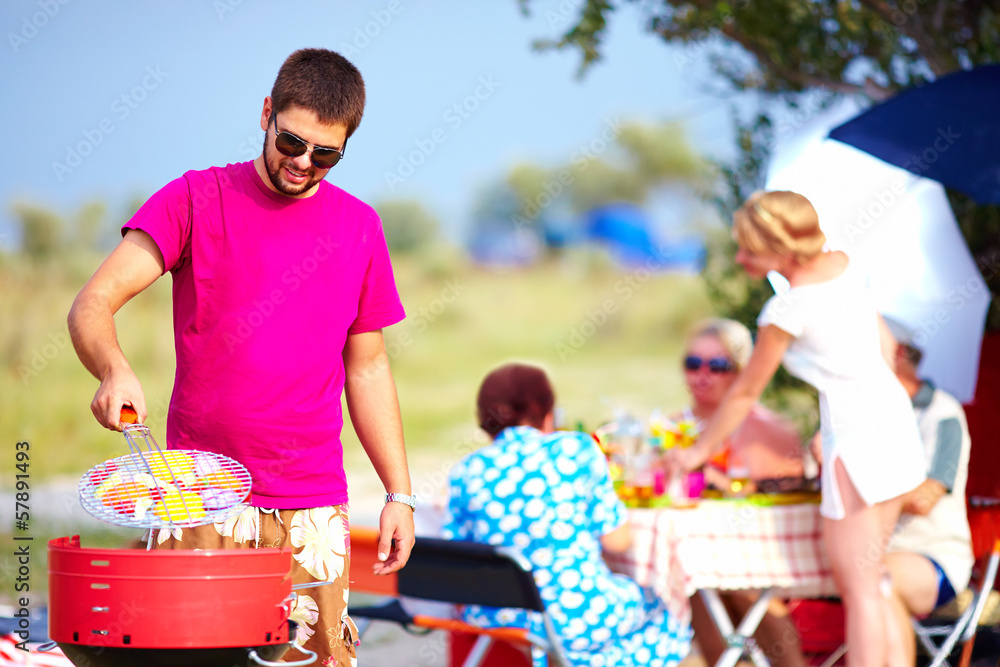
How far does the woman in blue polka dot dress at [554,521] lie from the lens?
10.2ft

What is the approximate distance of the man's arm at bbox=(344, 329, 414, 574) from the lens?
6.64ft

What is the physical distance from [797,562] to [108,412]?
8.38 ft

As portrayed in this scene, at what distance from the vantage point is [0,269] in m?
12.3

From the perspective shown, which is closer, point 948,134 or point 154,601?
point 154,601

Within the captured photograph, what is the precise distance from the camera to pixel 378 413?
205cm

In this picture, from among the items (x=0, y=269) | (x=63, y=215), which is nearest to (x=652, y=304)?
(x=63, y=215)

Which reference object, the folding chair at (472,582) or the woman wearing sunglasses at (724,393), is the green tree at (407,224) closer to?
the woman wearing sunglasses at (724,393)

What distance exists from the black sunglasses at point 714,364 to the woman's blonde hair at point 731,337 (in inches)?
1.3

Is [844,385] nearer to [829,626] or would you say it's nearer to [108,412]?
[829,626]

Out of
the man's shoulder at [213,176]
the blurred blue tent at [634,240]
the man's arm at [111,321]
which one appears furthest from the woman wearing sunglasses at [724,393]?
the blurred blue tent at [634,240]

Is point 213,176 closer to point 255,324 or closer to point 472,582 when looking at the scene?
point 255,324

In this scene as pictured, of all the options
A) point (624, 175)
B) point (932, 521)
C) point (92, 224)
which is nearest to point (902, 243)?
point (932, 521)

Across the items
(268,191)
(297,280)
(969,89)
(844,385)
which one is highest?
(969,89)

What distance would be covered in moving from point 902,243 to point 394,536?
3.13m
